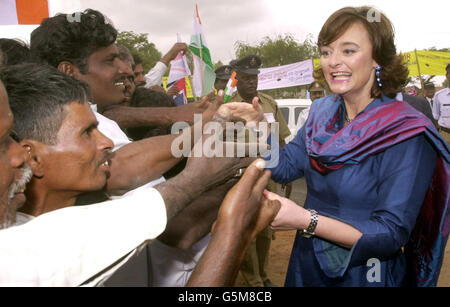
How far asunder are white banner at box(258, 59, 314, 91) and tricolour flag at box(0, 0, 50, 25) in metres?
9.09

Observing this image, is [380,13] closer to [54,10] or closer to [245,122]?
[245,122]

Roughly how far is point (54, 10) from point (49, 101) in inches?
111

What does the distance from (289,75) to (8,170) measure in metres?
11.8

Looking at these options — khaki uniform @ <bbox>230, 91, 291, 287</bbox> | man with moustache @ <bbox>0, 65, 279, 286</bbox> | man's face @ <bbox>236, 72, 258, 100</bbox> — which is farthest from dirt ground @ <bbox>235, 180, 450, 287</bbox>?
man with moustache @ <bbox>0, 65, 279, 286</bbox>

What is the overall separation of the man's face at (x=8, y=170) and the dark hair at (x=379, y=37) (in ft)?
5.55

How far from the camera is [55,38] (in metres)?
2.02

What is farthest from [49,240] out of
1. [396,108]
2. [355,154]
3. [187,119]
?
[396,108]

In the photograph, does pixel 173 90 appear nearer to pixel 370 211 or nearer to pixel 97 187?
pixel 370 211

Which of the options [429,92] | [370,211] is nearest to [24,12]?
[370,211]

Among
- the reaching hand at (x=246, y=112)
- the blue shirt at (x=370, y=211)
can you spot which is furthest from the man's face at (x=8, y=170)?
the blue shirt at (x=370, y=211)

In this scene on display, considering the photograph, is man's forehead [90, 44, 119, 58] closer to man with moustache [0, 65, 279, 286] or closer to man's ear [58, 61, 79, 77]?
man's ear [58, 61, 79, 77]

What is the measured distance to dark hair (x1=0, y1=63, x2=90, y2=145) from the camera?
1282 mm

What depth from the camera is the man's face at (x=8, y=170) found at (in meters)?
1.01

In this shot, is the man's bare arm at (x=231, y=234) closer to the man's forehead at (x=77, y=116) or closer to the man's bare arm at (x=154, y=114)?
the man's forehead at (x=77, y=116)
